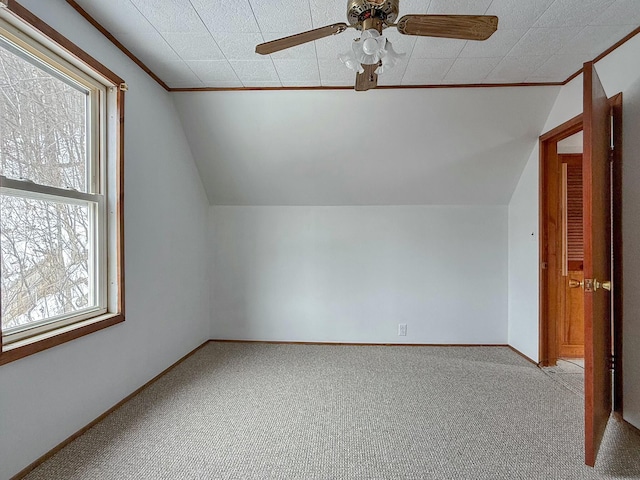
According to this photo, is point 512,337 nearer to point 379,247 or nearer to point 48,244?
point 379,247

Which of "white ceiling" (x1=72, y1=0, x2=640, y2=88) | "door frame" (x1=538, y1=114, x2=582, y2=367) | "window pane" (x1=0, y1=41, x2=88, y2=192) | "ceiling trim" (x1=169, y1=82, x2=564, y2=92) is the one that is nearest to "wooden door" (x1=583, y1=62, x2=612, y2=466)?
"white ceiling" (x1=72, y1=0, x2=640, y2=88)

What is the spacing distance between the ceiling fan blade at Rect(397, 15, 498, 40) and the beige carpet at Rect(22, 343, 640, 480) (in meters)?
1.98

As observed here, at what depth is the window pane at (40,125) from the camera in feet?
5.66

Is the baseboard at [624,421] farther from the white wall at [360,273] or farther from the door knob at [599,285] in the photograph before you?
the white wall at [360,273]

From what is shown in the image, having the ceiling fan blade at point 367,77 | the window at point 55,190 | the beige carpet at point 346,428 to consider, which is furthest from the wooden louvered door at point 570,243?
the window at point 55,190

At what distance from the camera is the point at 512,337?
370 cm

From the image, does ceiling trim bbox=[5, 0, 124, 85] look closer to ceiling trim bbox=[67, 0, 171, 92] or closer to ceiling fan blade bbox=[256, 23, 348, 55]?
ceiling trim bbox=[67, 0, 171, 92]

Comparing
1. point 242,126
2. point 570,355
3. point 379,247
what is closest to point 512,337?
point 570,355

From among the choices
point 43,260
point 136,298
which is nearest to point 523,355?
point 136,298

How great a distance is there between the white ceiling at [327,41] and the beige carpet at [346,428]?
2.35m

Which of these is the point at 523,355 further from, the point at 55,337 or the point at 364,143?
the point at 55,337

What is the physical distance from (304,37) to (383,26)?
0.34 m

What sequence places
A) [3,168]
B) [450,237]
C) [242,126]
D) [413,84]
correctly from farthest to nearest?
[450,237] → [242,126] → [413,84] → [3,168]

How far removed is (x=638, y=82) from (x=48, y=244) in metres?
3.45
